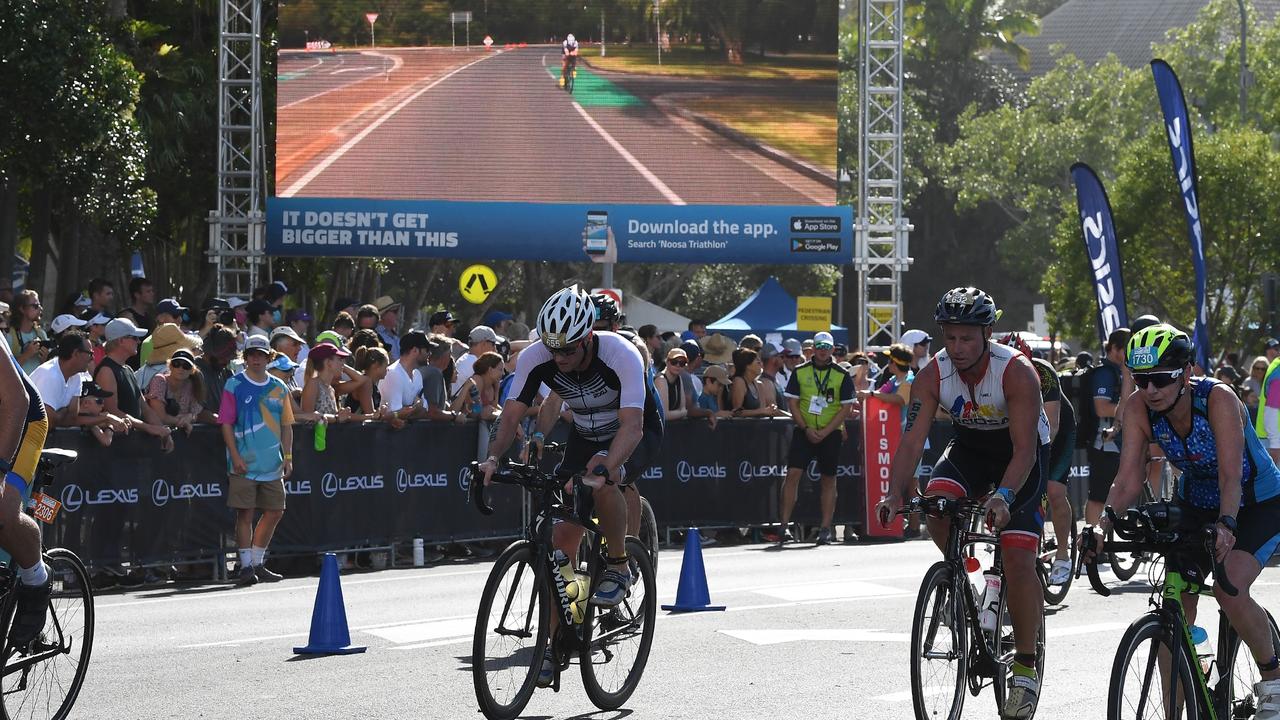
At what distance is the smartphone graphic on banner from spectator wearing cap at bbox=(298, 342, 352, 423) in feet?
41.9

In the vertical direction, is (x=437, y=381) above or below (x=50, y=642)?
above

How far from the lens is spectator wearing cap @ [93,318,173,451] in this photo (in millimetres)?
13594

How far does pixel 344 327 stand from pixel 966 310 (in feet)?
37.0

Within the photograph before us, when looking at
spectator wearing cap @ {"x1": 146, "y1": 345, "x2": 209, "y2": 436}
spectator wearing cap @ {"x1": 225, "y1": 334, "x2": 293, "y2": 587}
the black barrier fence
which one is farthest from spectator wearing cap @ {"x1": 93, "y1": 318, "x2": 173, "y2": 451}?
spectator wearing cap @ {"x1": 225, "y1": 334, "x2": 293, "y2": 587}

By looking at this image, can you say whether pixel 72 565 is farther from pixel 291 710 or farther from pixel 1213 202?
→ pixel 1213 202

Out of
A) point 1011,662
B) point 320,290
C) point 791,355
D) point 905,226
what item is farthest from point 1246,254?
point 1011,662

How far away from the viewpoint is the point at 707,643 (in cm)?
1068

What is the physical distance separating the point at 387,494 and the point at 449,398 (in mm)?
1886

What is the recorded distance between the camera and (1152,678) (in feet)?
21.5

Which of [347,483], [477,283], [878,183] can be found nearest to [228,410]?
[347,483]

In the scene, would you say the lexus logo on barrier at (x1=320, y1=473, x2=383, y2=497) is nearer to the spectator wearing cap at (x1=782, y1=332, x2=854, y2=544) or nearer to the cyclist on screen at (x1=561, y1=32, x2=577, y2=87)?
the spectator wearing cap at (x1=782, y1=332, x2=854, y2=544)

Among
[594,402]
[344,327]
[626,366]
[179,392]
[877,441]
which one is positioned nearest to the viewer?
[626,366]

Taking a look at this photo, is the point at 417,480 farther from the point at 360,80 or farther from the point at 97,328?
the point at 360,80

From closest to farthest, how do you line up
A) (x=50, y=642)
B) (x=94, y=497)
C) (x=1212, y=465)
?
1. (x=1212, y=465)
2. (x=50, y=642)
3. (x=94, y=497)
